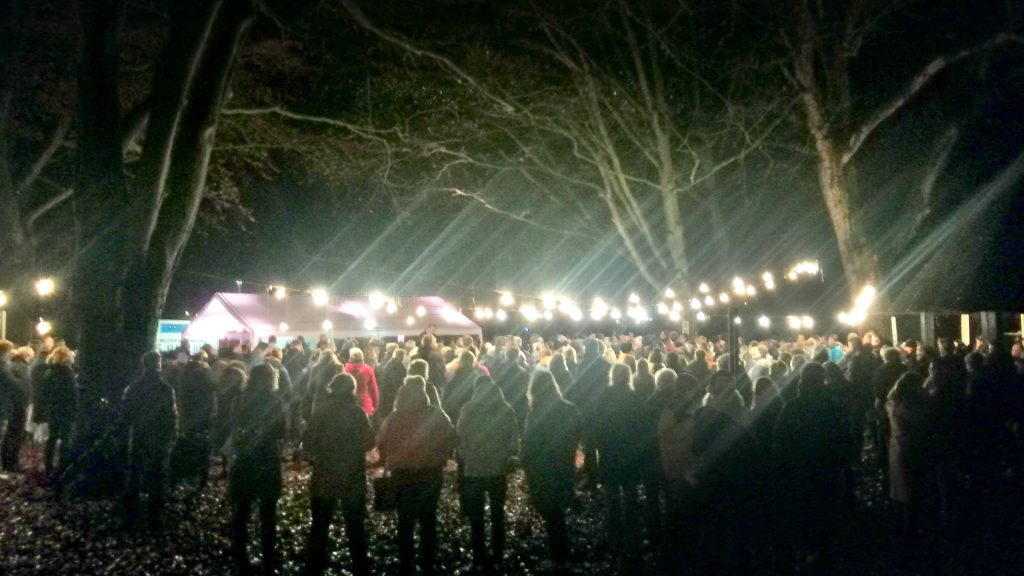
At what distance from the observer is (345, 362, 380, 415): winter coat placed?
11031 mm

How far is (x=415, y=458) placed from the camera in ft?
20.6

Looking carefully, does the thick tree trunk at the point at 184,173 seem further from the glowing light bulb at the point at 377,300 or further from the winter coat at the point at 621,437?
the glowing light bulb at the point at 377,300

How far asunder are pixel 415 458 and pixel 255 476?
4.29 feet

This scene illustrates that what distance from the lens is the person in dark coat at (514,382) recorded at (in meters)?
9.68

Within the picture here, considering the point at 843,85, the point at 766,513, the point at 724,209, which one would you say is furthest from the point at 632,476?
the point at 724,209

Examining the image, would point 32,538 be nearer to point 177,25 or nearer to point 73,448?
point 73,448

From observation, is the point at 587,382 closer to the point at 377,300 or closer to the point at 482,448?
the point at 482,448

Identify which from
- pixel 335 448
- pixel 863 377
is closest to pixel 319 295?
pixel 863 377

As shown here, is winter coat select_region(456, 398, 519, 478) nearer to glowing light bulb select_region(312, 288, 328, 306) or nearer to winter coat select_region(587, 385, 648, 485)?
winter coat select_region(587, 385, 648, 485)

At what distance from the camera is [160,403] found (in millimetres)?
8195

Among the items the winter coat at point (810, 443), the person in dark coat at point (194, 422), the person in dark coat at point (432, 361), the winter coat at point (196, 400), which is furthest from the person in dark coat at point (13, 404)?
the winter coat at point (810, 443)

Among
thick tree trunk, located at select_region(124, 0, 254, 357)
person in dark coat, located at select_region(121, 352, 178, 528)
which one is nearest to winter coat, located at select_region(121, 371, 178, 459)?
person in dark coat, located at select_region(121, 352, 178, 528)

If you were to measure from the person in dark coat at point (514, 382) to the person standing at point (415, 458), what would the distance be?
3.10 m

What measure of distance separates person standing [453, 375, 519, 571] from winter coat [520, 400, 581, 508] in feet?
0.70
